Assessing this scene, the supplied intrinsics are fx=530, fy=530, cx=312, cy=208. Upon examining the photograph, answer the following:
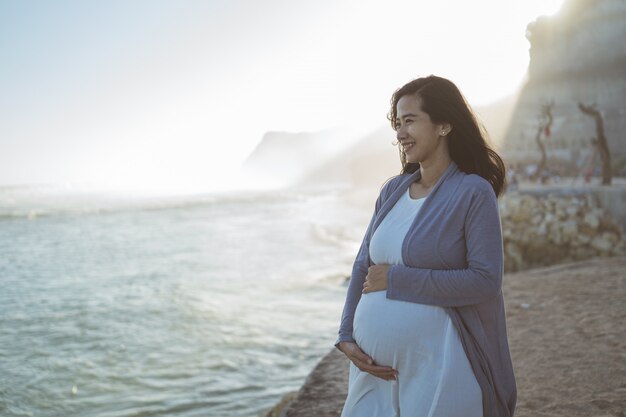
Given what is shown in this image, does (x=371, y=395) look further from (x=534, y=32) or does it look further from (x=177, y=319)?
(x=534, y=32)

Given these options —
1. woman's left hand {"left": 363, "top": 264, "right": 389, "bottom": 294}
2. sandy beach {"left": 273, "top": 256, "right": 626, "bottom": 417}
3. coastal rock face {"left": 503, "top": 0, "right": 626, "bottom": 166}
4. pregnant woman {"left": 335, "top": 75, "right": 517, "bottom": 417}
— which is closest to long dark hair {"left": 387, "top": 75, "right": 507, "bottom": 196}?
pregnant woman {"left": 335, "top": 75, "right": 517, "bottom": 417}

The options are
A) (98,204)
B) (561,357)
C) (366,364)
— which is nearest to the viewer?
(366,364)

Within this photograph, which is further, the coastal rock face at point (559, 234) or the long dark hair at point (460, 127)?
the coastal rock face at point (559, 234)

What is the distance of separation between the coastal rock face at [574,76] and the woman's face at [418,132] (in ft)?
122

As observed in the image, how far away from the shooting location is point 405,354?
191cm

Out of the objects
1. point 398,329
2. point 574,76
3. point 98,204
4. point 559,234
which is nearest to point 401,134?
point 398,329

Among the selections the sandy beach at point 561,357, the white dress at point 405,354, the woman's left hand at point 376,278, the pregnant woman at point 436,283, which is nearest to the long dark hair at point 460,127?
the pregnant woman at point 436,283

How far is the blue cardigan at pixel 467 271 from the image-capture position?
1793 mm

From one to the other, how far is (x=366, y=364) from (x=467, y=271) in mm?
540

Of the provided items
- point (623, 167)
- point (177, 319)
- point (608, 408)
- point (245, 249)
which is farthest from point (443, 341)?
point (623, 167)

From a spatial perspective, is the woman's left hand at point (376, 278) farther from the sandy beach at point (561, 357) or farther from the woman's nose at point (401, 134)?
the sandy beach at point (561, 357)

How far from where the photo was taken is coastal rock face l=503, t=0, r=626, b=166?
38969mm

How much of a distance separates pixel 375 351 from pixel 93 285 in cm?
1323

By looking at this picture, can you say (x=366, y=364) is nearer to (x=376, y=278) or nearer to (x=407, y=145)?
(x=376, y=278)
